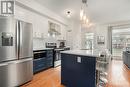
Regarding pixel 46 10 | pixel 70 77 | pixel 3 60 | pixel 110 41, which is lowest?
pixel 70 77

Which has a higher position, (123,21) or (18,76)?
(123,21)

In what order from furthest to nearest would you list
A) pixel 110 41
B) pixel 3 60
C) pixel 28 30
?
pixel 110 41 < pixel 28 30 < pixel 3 60

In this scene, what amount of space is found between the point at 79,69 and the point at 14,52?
185 centimetres

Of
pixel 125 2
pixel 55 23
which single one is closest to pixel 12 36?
pixel 55 23

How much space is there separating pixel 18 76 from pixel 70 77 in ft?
4.91

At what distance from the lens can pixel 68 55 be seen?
3010 mm

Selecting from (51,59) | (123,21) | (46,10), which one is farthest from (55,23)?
(123,21)

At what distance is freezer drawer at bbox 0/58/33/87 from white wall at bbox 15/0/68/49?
5.53ft

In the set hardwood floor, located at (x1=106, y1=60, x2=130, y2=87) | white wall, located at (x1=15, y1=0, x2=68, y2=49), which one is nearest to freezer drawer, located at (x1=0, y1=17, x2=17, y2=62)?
white wall, located at (x1=15, y1=0, x2=68, y2=49)

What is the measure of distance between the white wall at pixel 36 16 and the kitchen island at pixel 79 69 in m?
2.31

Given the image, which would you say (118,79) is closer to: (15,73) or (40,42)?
(15,73)

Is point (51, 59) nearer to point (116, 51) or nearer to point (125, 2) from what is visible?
point (125, 2)

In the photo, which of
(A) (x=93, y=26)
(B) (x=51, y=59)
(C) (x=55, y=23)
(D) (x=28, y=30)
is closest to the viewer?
(D) (x=28, y=30)

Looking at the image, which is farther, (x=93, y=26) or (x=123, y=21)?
(x=93, y=26)
